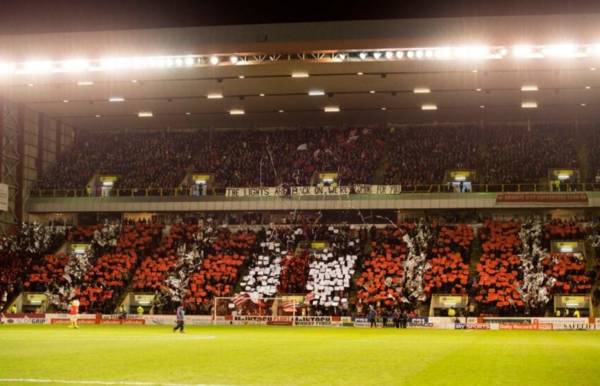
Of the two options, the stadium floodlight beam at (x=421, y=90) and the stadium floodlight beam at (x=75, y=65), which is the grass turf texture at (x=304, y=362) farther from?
the stadium floodlight beam at (x=421, y=90)

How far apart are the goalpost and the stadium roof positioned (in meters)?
14.5

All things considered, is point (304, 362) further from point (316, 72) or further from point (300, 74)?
point (300, 74)

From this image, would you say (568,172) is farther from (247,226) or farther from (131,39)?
(131,39)

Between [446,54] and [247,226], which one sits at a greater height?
[446,54]

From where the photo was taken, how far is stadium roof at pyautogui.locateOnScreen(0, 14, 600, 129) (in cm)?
4209

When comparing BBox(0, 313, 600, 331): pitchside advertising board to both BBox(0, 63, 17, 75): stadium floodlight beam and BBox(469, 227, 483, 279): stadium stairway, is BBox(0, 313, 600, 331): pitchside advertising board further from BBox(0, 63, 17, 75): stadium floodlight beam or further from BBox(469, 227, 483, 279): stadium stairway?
BBox(0, 63, 17, 75): stadium floodlight beam

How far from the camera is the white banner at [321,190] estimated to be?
57.5 metres

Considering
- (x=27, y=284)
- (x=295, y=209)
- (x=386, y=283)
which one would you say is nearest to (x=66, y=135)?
(x=27, y=284)

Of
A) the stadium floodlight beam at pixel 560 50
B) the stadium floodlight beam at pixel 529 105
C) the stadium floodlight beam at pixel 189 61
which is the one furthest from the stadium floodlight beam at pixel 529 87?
the stadium floodlight beam at pixel 189 61

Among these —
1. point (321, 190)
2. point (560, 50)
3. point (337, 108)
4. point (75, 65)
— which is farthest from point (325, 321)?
point (75, 65)

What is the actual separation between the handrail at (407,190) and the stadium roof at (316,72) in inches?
251

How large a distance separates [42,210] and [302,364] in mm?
46734

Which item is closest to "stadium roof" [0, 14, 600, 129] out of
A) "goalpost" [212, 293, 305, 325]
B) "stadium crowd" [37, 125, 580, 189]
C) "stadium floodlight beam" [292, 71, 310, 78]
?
"stadium floodlight beam" [292, 71, 310, 78]

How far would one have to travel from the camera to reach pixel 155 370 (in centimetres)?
1788
